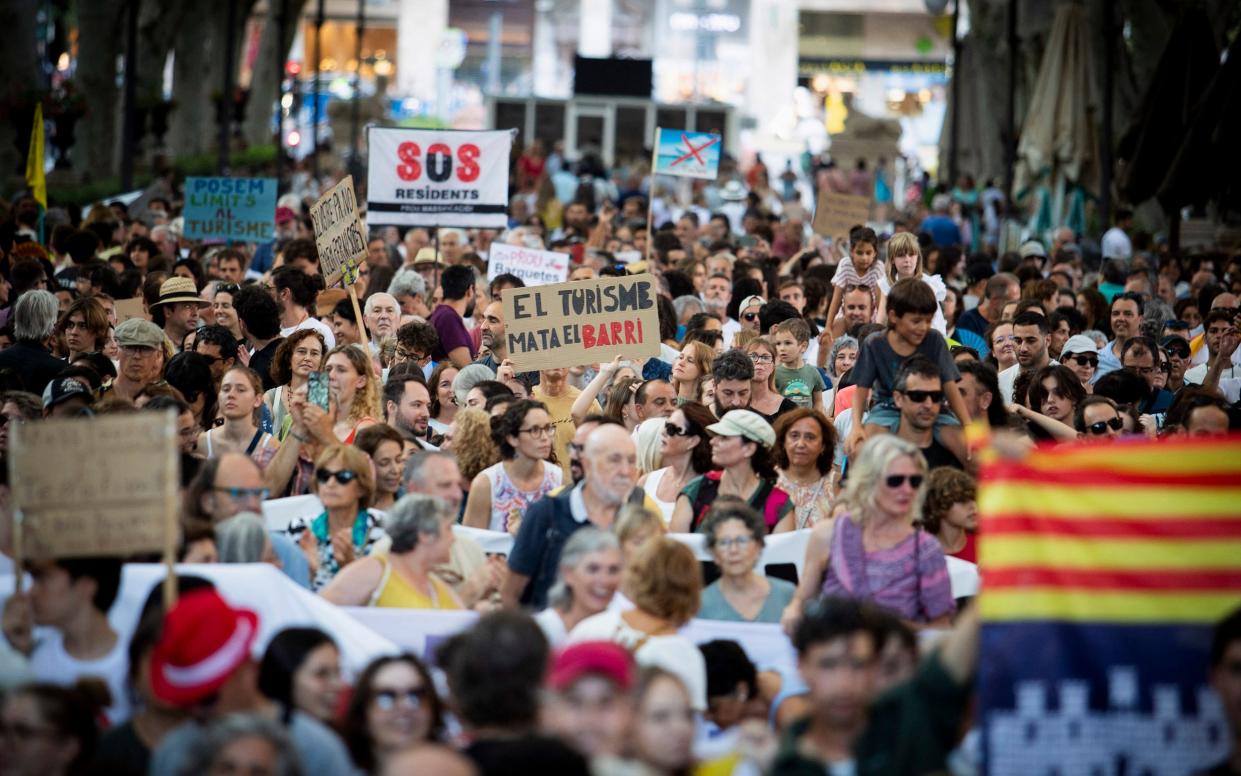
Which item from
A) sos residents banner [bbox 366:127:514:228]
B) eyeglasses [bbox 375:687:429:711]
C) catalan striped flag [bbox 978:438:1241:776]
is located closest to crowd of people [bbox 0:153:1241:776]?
eyeglasses [bbox 375:687:429:711]

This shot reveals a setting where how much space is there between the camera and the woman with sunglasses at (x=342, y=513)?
872 cm

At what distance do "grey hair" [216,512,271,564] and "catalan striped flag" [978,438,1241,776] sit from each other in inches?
113

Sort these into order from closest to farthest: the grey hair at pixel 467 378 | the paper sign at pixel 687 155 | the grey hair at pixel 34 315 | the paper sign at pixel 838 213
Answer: the grey hair at pixel 467 378, the grey hair at pixel 34 315, the paper sign at pixel 838 213, the paper sign at pixel 687 155

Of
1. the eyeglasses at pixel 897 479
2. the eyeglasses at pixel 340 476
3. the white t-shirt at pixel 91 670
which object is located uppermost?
the eyeglasses at pixel 897 479

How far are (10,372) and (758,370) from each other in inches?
158

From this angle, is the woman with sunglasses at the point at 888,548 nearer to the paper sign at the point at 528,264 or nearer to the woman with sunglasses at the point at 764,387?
the woman with sunglasses at the point at 764,387

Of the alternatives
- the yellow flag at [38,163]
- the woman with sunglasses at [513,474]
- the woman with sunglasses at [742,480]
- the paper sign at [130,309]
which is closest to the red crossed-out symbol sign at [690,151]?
the yellow flag at [38,163]

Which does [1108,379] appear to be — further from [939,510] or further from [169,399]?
[169,399]

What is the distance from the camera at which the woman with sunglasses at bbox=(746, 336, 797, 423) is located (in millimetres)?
11531

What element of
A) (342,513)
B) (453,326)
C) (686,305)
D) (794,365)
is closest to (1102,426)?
(794,365)

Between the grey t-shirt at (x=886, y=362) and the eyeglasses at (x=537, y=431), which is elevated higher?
the grey t-shirt at (x=886, y=362)

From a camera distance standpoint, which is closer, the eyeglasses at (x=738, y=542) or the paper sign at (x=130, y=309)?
the eyeglasses at (x=738, y=542)

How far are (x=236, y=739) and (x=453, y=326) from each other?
8.56 meters

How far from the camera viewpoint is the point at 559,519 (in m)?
8.45
